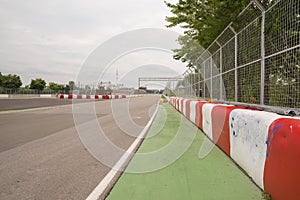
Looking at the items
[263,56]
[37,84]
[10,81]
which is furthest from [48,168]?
[37,84]

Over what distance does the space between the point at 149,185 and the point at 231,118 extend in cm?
193

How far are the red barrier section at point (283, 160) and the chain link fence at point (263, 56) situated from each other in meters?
1.52

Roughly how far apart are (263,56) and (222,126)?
1.54 m

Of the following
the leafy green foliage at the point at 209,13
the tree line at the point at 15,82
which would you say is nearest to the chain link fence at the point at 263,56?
the leafy green foliage at the point at 209,13

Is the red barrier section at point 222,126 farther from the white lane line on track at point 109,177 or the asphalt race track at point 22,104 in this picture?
the asphalt race track at point 22,104

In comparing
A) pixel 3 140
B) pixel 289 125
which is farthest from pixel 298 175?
pixel 3 140

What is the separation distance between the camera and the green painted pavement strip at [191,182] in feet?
9.53

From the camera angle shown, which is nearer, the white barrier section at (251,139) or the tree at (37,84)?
the white barrier section at (251,139)

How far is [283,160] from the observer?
2.39m

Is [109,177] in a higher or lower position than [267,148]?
lower

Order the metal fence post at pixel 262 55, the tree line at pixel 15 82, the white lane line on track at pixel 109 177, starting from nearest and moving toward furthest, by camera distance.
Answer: the white lane line on track at pixel 109 177, the metal fence post at pixel 262 55, the tree line at pixel 15 82

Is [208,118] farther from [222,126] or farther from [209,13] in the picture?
[209,13]

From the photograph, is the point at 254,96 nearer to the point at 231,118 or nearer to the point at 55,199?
the point at 231,118

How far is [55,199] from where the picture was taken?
110 inches
